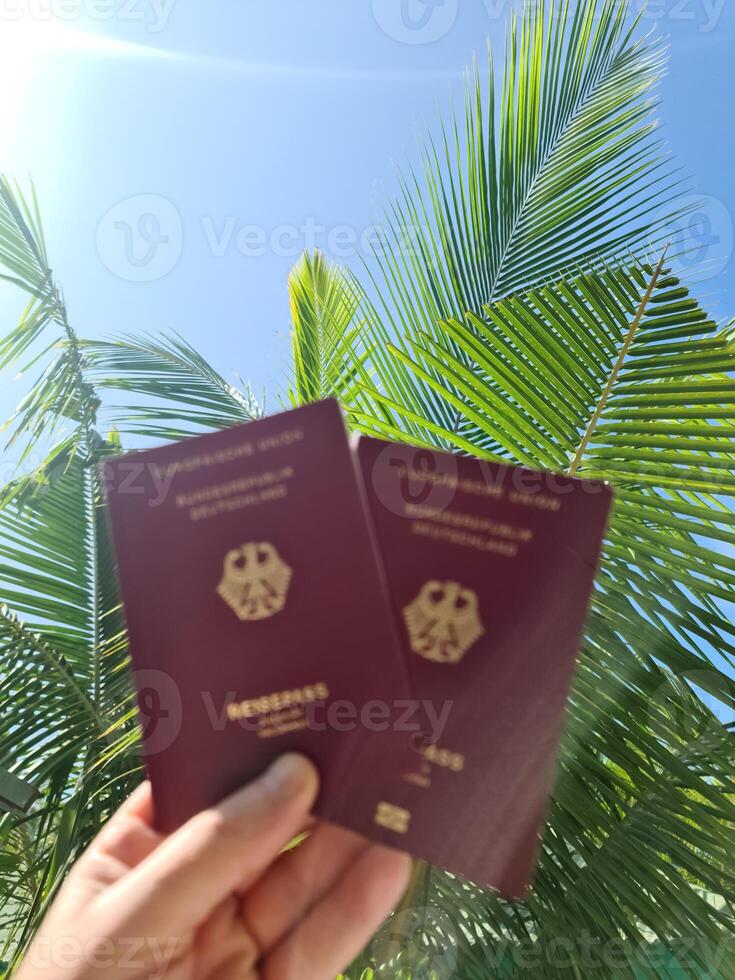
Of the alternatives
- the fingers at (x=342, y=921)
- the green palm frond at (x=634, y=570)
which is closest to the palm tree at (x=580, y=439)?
the green palm frond at (x=634, y=570)

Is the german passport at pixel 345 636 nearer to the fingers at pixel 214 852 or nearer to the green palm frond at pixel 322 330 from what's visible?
the fingers at pixel 214 852

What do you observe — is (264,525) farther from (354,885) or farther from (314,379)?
(314,379)

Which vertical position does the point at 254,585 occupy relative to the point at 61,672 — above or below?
above

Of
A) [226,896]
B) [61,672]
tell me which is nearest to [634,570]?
[226,896]

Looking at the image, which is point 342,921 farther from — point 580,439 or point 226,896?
point 580,439

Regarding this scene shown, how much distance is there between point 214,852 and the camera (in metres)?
0.53

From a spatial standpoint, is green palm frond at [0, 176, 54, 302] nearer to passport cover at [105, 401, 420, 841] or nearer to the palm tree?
the palm tree

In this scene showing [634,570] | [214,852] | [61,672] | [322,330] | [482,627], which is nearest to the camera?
[214,852]

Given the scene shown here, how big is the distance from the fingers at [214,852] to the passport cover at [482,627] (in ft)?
0.38

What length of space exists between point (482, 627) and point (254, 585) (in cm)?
24

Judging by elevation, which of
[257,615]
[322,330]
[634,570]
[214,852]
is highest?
[322,330]

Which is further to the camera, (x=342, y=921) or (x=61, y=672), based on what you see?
(x=61, y=672)

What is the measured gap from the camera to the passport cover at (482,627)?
60 centimetres

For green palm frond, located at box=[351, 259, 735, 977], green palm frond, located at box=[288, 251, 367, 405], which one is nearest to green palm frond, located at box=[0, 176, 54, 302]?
green palm frond, located at box=[288, 251, 367, 405]
